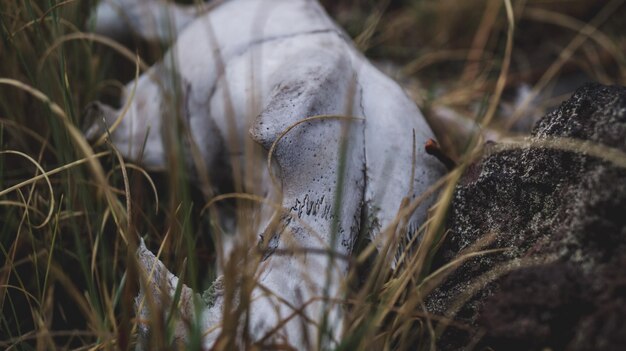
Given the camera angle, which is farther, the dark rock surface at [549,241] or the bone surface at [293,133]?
the bone surface at [293,133]

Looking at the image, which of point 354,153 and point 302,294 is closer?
point 302,294

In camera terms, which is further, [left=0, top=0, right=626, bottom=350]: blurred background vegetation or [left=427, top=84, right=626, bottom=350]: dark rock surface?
[left=0, top=0, right=626, bottom=350]: blurred background vegetation

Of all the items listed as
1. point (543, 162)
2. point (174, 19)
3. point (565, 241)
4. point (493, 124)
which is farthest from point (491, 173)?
point (174, 19)

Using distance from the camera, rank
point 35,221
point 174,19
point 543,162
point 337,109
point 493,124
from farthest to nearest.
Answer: point 493,124 < point 174,19 < point 35,221 < point 337,109 < point 543,162

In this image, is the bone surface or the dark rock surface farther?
the bone surface

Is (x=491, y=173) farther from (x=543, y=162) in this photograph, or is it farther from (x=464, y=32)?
(x=464, y=32)
